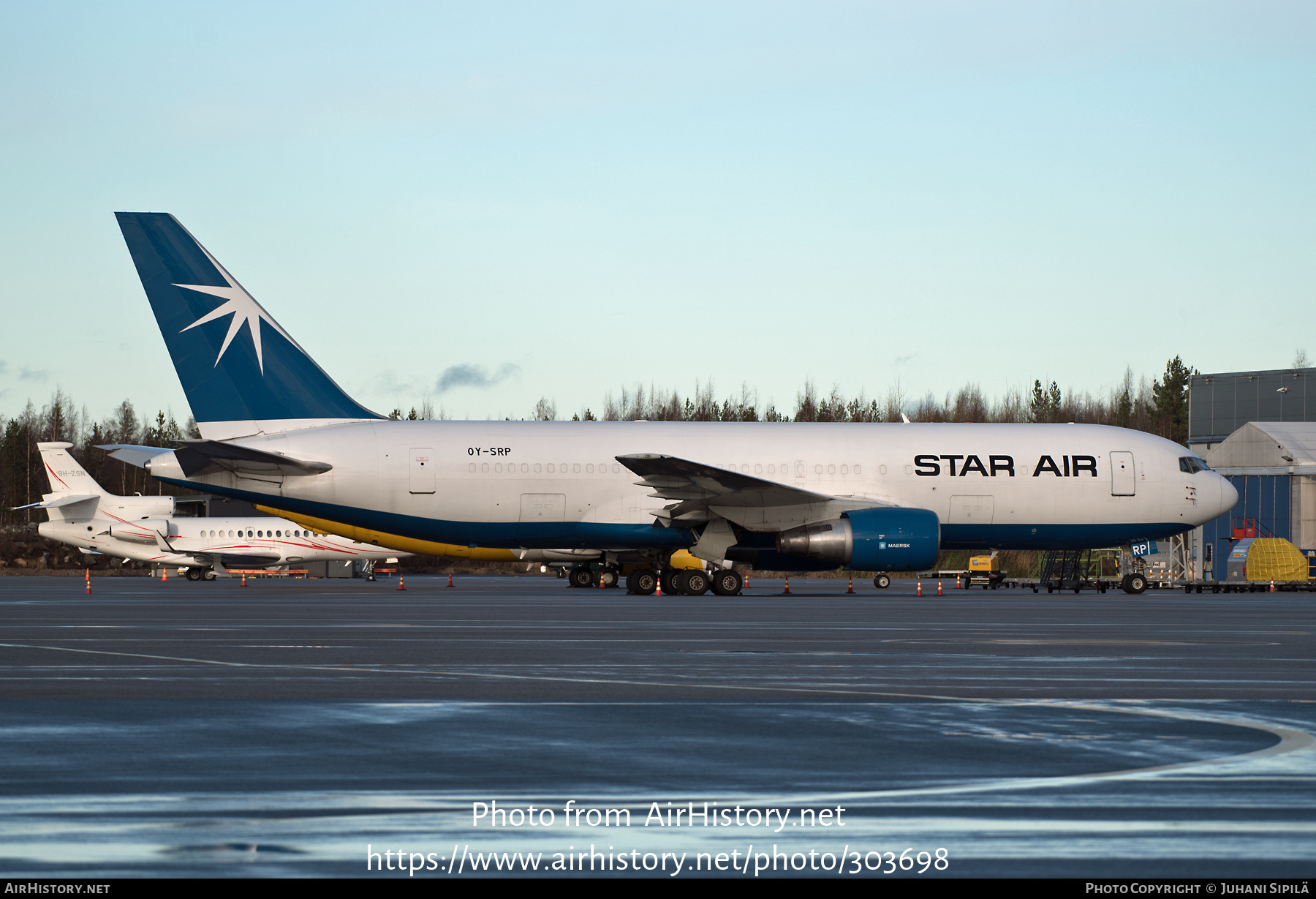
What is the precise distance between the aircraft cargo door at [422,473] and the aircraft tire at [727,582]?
26.0ft

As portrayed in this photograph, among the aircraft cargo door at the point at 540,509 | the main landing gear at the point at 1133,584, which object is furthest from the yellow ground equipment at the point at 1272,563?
the aircraft cargo door at the point at 540,509

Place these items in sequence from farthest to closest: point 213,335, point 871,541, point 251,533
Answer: point 251,533 < point 213,335 < point 871,541

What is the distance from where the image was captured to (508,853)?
17.7 ft

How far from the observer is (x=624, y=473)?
116ft

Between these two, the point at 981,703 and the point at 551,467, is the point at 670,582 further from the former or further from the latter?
the point at 981,703

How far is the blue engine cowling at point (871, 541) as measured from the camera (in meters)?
33.1

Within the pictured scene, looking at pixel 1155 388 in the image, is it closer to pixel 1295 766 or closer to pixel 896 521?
pixel 896 521

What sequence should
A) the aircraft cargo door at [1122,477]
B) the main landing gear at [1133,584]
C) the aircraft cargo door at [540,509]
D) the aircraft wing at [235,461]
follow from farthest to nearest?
the main landing gear at [1133,584] → the aircraft cargo door at [1122,477] → the aircraft cargo door at [540,509] → the aircraft wing at [235,461]

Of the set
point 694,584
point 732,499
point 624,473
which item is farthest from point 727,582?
point 624,473

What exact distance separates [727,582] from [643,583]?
243 cm

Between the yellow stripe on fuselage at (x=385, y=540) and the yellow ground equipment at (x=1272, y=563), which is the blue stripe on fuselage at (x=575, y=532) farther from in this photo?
the yellow ground equipment at (x=1272, y=563)

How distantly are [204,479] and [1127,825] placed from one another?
3071 centimetres

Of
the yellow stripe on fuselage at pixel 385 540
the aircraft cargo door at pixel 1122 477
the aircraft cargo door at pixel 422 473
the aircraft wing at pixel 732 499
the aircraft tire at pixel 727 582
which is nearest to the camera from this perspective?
the aircraft wing at pixel 732 499

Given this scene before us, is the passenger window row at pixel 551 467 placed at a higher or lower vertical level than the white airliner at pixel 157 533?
higher
